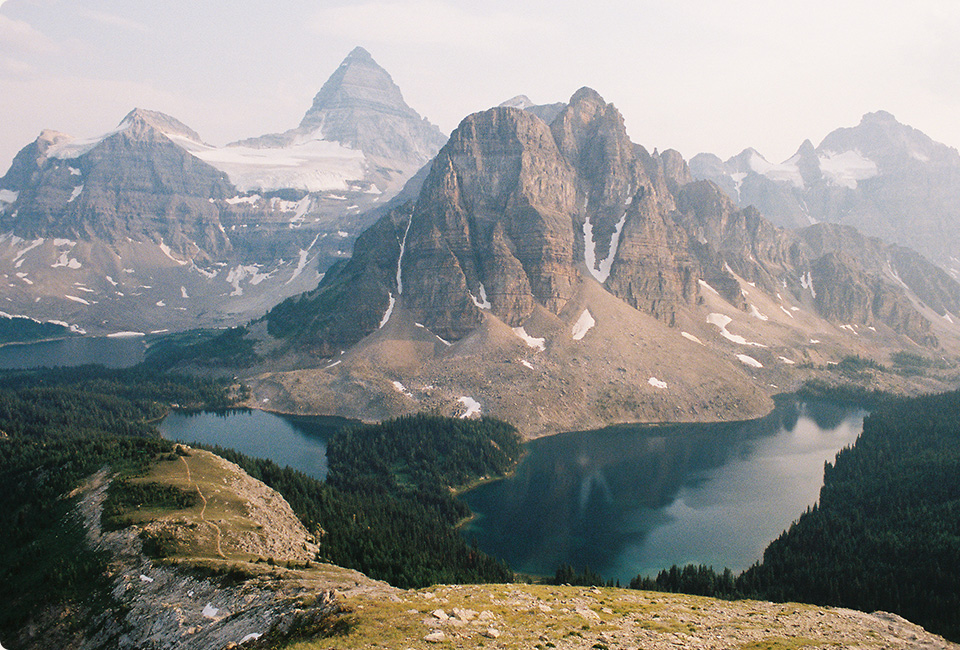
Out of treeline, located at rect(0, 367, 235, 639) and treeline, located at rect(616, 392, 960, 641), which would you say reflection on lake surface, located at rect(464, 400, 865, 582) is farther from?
treeline, located at rect(0, 367, 235, 639)

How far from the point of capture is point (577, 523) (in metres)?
131

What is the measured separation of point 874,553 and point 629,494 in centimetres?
5279

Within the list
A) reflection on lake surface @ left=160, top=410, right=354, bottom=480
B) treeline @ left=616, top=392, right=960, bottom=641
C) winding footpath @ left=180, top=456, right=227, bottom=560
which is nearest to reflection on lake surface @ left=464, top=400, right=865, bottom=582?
treeline @ left=616, top=392, right=960, bottom=641

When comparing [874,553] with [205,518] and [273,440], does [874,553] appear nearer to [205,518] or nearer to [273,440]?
[205,518]

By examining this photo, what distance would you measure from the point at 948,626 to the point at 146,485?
3984 inches

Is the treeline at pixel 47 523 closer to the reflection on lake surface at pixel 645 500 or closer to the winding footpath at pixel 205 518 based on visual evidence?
the winding footpath at pixel 205 518

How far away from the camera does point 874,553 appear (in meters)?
104

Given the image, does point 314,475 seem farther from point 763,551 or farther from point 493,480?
point 763,551

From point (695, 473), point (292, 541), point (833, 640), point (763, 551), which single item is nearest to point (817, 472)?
point (695, 473)

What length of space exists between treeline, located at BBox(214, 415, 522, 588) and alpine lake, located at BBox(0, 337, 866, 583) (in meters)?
6.79

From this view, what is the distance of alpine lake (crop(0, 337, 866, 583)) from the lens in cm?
11700

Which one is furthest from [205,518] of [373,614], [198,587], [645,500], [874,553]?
[874,553]

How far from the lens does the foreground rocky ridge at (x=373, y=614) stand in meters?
48.2

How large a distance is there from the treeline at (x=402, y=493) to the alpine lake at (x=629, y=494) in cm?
679
